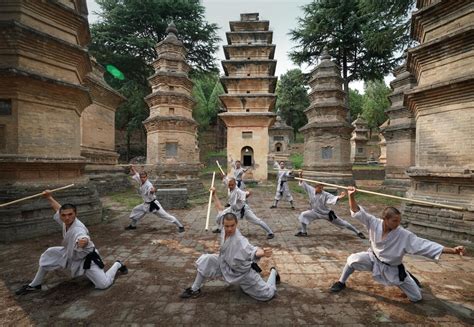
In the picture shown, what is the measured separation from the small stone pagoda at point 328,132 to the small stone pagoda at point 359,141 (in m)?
15.9

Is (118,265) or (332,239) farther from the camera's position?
(332,239)

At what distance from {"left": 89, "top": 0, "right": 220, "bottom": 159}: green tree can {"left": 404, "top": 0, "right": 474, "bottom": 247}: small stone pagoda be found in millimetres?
20591

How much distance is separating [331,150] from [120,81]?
21.5 m

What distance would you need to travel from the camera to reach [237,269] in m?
3.84

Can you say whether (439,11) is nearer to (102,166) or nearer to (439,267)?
(439,267)

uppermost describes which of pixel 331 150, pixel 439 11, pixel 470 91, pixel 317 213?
pixel 439 11

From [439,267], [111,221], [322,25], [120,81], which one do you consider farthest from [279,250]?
[120,81]

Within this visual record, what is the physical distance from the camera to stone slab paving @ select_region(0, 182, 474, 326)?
3402mm

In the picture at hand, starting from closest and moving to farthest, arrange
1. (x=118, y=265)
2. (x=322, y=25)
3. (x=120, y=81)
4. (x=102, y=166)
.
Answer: (x=118, y=265), (x=102, y=166), (x=322, y=25), (x=120, y=81)

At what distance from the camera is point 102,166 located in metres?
15.6

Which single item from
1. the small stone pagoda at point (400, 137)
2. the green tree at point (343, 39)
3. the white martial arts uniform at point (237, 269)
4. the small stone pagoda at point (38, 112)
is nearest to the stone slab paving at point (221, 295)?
the white martial arts uniform at point (237, 269)

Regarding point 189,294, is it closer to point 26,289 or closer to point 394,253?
point 26,289

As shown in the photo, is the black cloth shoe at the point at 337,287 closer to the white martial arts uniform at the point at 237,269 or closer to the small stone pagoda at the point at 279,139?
the white martial arts uniform at the point at 237,269

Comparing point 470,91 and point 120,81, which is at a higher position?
point 120,81
